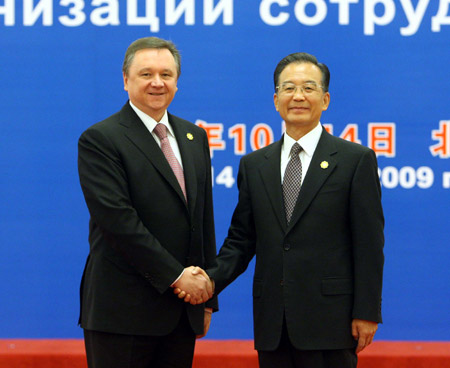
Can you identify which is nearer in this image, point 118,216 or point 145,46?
point 118,216

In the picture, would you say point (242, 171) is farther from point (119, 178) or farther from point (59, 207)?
point (59, 207)

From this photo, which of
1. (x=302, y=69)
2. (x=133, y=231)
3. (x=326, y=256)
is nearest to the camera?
(x=133, y=231)

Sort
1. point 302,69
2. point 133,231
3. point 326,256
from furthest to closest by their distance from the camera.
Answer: point 302,69, point 326,256, point 133,231

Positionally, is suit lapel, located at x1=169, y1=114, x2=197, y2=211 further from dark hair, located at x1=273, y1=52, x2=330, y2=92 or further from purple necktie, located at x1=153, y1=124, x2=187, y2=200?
dark hair, located at x1=273, y1=52, x2=330, y2=92

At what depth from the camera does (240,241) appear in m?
2.08

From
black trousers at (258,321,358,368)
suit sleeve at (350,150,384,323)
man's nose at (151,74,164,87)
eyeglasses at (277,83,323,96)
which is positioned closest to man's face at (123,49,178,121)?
man's nose at (151,74,164,87)

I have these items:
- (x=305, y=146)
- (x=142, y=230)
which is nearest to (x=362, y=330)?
(x=305, y=146)

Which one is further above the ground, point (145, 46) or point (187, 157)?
point (145, 46)

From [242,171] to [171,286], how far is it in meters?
0.47

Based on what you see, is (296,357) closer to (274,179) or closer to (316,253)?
(316,253)

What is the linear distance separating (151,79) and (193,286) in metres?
0.62

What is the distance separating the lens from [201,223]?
197cm

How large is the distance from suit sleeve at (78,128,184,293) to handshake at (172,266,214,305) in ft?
0.10

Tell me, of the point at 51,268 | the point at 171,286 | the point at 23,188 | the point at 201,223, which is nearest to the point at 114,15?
the point at 23,188
